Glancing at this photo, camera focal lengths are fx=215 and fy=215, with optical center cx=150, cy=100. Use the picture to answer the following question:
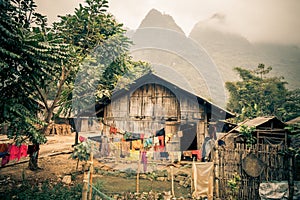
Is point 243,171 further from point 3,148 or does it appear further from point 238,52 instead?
point 238,52

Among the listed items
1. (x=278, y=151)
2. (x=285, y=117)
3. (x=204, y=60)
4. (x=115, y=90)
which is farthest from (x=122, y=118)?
(x=204, y=60)

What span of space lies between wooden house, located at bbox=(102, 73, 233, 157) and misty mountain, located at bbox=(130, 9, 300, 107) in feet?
200

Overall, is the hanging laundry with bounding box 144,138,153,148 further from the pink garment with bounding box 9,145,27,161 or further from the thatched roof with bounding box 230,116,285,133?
the pink garment with bounding box 9,145,27,161

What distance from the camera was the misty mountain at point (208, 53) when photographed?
89188 millimetres

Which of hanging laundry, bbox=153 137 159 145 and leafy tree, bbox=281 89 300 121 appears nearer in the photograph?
hanging laundry, bbox=153 137 159 145

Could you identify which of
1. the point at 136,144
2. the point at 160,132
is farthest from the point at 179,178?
the point at 136,144

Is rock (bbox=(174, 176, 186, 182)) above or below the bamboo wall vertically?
below

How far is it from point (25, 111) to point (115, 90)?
7.34 m

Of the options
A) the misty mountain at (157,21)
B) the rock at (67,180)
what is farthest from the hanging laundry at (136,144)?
the misty mountain at (157,21)

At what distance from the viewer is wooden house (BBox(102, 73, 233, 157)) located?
46.6 ft

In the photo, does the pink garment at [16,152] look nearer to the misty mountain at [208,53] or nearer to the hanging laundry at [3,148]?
the hanging laundry at [3,148]

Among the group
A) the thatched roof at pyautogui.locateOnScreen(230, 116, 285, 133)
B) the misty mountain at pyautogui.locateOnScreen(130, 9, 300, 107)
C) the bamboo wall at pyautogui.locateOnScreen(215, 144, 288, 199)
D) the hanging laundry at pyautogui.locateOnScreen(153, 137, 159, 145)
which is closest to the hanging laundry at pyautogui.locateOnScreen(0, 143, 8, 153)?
the hanging laundry at pyautogui.locateOnScreen(153, 137, 159, 145)

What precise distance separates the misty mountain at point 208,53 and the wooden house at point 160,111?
200 ft

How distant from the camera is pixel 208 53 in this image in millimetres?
113312
